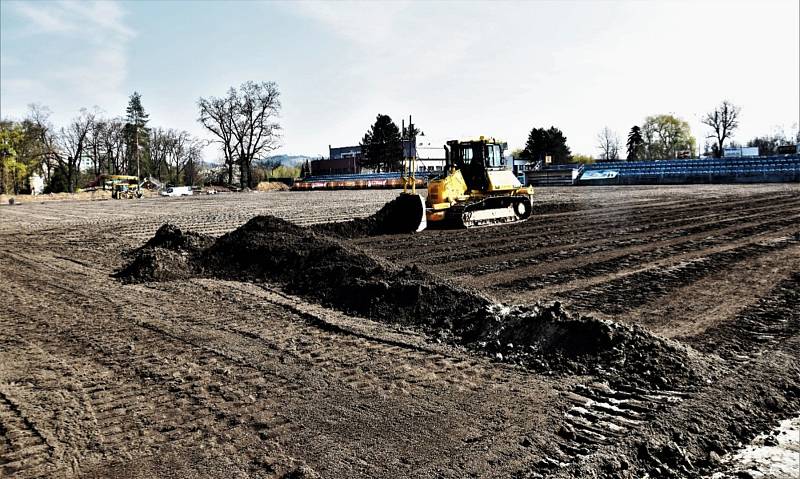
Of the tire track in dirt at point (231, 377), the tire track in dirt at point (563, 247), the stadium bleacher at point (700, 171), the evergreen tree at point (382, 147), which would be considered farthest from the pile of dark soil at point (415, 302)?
the evergreen tree at point (382, 147)

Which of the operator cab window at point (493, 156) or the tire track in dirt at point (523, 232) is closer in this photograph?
the tire track in dirt at point (523, 232)

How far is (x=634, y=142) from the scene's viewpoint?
88375 mm

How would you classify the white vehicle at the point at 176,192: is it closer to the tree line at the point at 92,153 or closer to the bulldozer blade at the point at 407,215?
the tree line at the point at 92,153

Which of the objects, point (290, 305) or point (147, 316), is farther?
point (290, 305)

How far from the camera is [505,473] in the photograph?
11.9ft

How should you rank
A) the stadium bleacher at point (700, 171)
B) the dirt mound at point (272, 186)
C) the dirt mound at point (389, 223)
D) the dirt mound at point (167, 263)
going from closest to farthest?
the dirt mound at point (167, 263), the dirt mound at point (389, 223), the stadium bleacher at point (700, 171), the dirt mound at point (272, 186)

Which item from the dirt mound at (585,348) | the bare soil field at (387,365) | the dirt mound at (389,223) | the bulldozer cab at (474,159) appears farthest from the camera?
the bulldozer cab at (474,159)

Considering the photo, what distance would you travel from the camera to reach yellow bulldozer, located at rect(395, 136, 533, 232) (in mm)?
Result: 17281

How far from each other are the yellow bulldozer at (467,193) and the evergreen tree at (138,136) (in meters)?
72.3

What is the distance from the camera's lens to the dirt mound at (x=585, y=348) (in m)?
5.20

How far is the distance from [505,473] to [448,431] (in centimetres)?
65

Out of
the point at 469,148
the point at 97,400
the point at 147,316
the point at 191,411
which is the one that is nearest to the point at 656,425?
the point at 191,411

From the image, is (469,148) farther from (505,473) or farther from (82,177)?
(82,177)

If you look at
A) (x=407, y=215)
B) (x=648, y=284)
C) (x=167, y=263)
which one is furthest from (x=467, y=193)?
(x=167, y=263)
